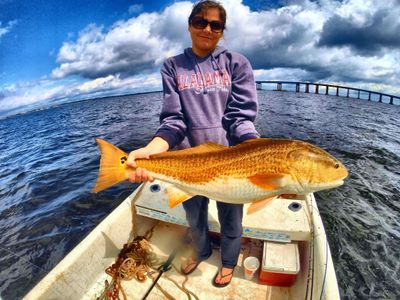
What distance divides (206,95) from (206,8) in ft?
3.67

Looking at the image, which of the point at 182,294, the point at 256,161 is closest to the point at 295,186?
the point at 256,161

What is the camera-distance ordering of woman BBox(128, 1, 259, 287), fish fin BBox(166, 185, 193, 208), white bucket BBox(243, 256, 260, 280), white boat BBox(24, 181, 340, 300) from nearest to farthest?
fish fin BBox(166, 185, 193, 208)
woman BBox(128, 1, 259, 287)
white boat BBox(24, 181, 340, 300)
white bucket BBox(243, 256, 260, 280)

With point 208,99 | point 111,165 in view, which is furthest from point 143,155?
point 208,99

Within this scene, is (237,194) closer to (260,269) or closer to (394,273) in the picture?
(260,269)

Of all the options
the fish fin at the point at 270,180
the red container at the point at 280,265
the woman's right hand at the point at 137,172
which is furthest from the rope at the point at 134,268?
the fish fin at the point at 270,180

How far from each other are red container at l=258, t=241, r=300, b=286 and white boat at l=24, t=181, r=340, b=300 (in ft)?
0.11

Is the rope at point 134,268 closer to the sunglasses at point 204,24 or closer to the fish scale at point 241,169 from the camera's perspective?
the fish scale at point 241,169

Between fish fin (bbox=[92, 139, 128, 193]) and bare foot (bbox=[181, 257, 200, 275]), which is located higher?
fish fin (bbox=[92, 139, 128, 193])

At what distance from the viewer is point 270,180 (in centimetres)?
272

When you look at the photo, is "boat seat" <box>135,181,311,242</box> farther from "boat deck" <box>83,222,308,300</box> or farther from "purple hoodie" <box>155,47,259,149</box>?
"purple hoodie" <box>155,47,259,149</box>

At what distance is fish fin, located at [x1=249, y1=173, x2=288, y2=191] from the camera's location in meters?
2.70

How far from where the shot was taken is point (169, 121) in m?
3.59

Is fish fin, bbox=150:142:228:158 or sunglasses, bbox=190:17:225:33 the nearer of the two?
fish fin, bbox=150:142:228:158

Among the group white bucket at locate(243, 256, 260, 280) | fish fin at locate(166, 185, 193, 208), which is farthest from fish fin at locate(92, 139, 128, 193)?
white bucket at locate(243, 256, 260, 280)
